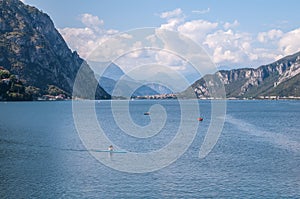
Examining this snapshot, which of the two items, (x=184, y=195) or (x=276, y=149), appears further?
(x=276, y=149)

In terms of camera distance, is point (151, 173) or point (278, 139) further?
point (278, 139)

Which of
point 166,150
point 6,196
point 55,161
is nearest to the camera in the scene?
point 6,196

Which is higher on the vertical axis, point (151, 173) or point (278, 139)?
point (278, 139)

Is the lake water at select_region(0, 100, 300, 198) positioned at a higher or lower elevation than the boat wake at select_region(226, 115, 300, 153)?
lower

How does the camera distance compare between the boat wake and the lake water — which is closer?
the lake water

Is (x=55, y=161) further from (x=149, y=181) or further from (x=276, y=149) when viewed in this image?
(x=276, y=149)

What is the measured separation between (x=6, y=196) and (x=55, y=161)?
26.7 metres

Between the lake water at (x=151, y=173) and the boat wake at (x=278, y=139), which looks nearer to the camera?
the lake water at (x=151, y=173)

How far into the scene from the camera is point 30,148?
345ft

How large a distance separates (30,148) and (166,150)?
34.9 meters

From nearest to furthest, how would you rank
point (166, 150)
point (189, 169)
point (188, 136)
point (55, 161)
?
point (189, 169)
point (55, 161)
point (166, 150)
point (188, 136)

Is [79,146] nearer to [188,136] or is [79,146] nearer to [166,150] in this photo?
[166,150]

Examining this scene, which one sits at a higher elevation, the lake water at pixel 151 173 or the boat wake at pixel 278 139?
the boat wake at pixel 278 139

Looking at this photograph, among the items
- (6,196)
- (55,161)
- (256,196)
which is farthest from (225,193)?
(55,161)
